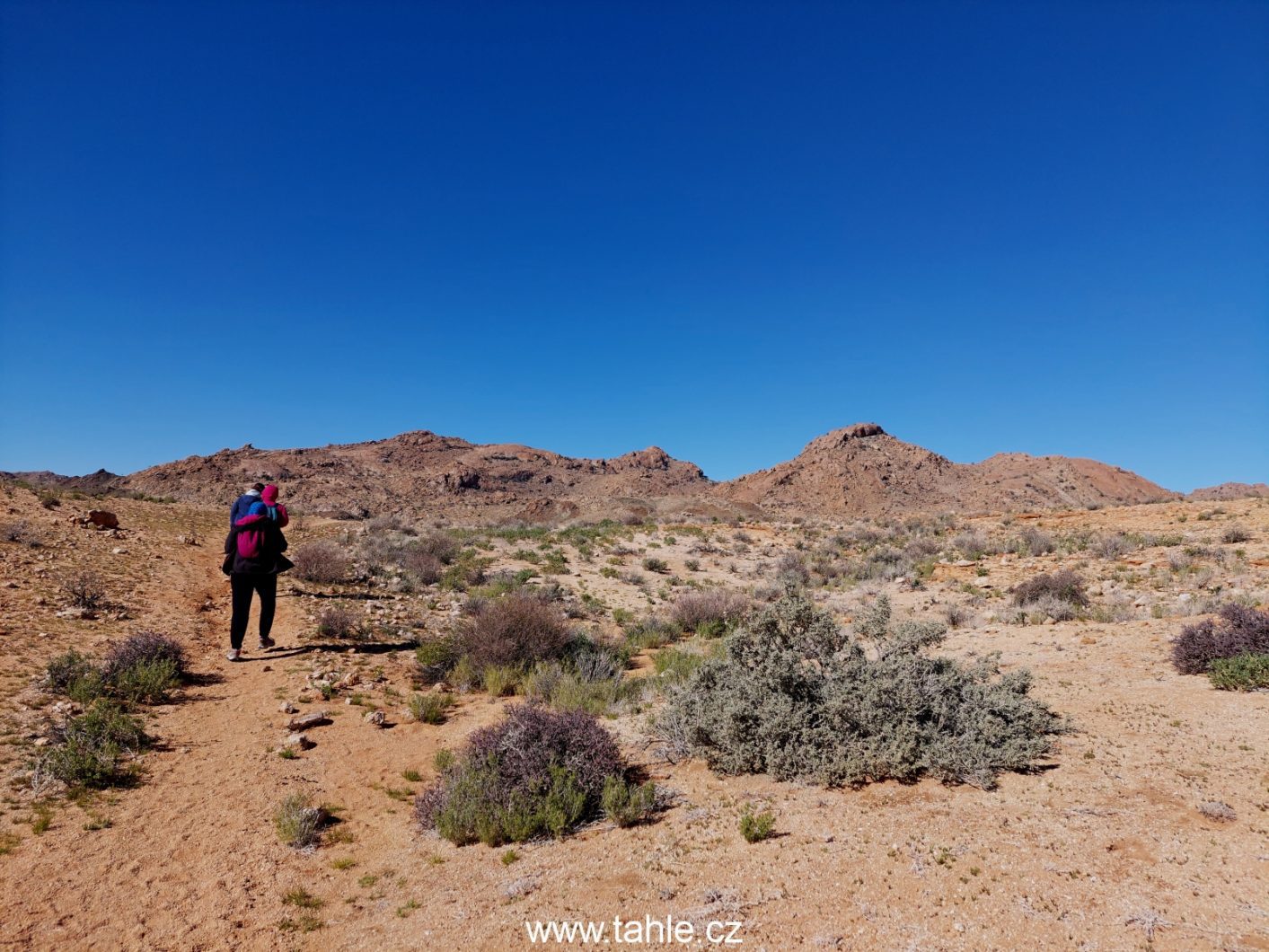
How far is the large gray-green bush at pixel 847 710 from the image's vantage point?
16.4ft

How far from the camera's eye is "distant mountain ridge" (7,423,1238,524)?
56.0m

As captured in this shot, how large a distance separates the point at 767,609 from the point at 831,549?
18701 mm

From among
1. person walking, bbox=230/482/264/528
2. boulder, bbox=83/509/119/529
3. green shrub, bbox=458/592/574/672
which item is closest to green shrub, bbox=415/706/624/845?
green shrub, bbox=458/592/574/672

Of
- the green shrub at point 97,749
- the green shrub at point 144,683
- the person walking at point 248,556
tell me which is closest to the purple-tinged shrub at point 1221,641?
the green shrub at point 97,749

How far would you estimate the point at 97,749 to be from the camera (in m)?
5.27

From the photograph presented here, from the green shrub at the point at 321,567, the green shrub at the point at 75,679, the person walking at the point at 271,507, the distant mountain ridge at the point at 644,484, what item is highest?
the distant mountain ridge at the point at 644,484

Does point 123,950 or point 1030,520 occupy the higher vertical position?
point 1030,520

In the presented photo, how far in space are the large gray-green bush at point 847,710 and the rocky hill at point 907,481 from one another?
52135 mm

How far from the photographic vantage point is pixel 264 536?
27.7ft

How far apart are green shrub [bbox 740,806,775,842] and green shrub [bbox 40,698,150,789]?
508 centimetres

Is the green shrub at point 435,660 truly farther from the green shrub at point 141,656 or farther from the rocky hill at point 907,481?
the rocky hill at point 907,481

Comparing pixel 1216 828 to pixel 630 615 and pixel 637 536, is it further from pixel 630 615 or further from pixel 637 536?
pixel 637 536

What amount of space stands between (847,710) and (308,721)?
5568 millimetres

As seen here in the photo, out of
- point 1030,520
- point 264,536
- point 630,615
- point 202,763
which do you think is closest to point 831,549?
point 1030,520
